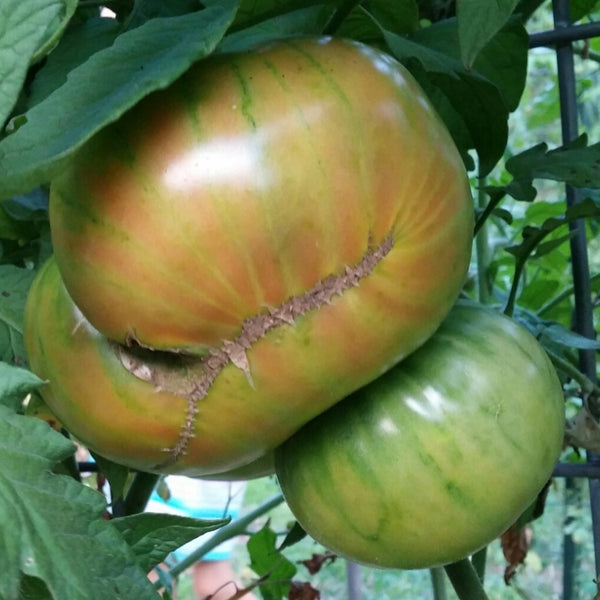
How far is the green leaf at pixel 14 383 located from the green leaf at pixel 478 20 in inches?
8.4

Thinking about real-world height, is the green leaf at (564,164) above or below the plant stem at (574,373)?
above

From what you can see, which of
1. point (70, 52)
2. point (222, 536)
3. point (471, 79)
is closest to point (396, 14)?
point (471, 79)

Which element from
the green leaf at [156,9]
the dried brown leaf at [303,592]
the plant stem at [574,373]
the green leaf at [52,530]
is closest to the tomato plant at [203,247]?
the green leaf at [52,530]

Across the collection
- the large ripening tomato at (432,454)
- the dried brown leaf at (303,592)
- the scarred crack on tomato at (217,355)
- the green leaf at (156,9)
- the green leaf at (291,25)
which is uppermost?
the green leaf at (156,9)

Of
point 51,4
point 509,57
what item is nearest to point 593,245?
point 509,57

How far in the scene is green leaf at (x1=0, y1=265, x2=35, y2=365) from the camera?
0.49 meters

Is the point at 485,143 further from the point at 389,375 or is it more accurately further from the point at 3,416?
the point at 3,416

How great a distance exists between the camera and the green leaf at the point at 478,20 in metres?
0.34

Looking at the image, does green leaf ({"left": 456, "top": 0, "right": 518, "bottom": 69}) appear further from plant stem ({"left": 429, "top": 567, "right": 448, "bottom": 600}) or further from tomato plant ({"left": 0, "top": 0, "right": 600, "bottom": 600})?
plant stem ({"left": 429, "top": 567, "right": 448, "bottom": 600})

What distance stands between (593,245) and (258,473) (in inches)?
65.6

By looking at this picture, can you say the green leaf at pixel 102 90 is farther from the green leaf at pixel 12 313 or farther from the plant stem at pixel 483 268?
the plant stem at pixel 483 268

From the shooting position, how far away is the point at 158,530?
386mm

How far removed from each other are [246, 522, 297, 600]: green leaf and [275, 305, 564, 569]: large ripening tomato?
19.5 inches

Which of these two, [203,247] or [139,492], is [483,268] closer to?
[139,492]
